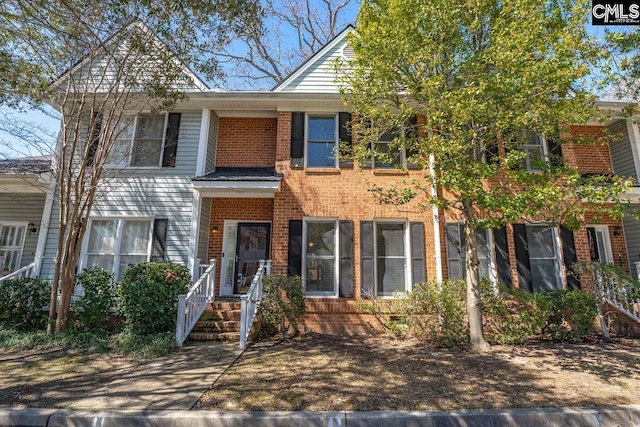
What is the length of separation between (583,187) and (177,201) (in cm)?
873

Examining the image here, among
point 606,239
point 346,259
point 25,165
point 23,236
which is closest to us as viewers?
point 346,259

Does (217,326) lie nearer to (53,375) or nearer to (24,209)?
(53,375)

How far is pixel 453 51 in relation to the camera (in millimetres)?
6234

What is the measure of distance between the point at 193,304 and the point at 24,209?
23.9ft

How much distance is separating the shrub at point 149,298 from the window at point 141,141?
134 inches

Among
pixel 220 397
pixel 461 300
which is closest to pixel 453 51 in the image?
pixel 461 300

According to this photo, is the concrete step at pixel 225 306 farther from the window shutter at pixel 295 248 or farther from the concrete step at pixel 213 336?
A: the window shutter at pixel 295 248

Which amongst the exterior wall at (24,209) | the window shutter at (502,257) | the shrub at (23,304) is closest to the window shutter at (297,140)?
the window shutter at (502,257)

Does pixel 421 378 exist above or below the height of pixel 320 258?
below

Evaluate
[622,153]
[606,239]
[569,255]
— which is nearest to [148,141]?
[569,255]

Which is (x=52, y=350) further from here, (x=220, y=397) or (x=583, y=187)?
(x=583, y=187)

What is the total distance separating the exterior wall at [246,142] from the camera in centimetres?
961

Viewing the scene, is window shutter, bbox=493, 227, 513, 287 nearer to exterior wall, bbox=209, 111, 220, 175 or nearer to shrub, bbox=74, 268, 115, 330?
exterior wall, bbox=209, 111, 220, 175

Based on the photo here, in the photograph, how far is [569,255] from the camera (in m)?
Answer: 8.29
